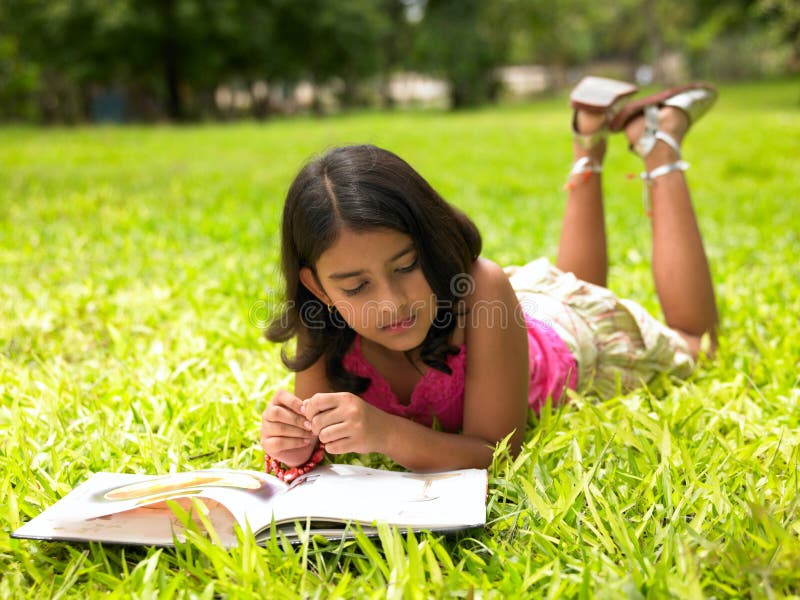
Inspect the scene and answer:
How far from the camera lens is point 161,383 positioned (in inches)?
98.0

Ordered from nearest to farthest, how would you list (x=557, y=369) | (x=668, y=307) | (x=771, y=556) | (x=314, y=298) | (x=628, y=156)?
(x=771, y=556), (x=314, y=298), (x=557, y=369), (x=668, y=307), (x=628, y=156)

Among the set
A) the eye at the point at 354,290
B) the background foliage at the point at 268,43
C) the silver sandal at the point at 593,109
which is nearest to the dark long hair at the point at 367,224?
the eye at the point at 354,290

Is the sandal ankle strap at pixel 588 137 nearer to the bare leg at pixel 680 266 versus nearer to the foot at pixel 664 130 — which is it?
the foot at pixel 664 130

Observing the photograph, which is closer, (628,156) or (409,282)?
(409,282)

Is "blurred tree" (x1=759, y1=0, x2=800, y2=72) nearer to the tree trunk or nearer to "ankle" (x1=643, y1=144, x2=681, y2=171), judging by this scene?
"ankle" (x1=643, y1=144, x2=681, y2=171)

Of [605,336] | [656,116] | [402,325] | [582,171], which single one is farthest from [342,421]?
[656,116]

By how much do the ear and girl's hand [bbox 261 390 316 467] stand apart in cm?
25

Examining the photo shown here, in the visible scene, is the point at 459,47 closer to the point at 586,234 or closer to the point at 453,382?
the point at 586,234

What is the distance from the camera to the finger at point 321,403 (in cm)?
177

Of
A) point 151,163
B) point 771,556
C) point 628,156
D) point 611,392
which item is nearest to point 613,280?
point 611,392

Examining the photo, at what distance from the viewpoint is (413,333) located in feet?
6.15

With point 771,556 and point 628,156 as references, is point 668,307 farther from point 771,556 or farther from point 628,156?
point 628,156

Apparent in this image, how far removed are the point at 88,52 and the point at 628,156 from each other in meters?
17.9

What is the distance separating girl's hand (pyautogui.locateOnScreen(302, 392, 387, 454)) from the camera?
1759mm
